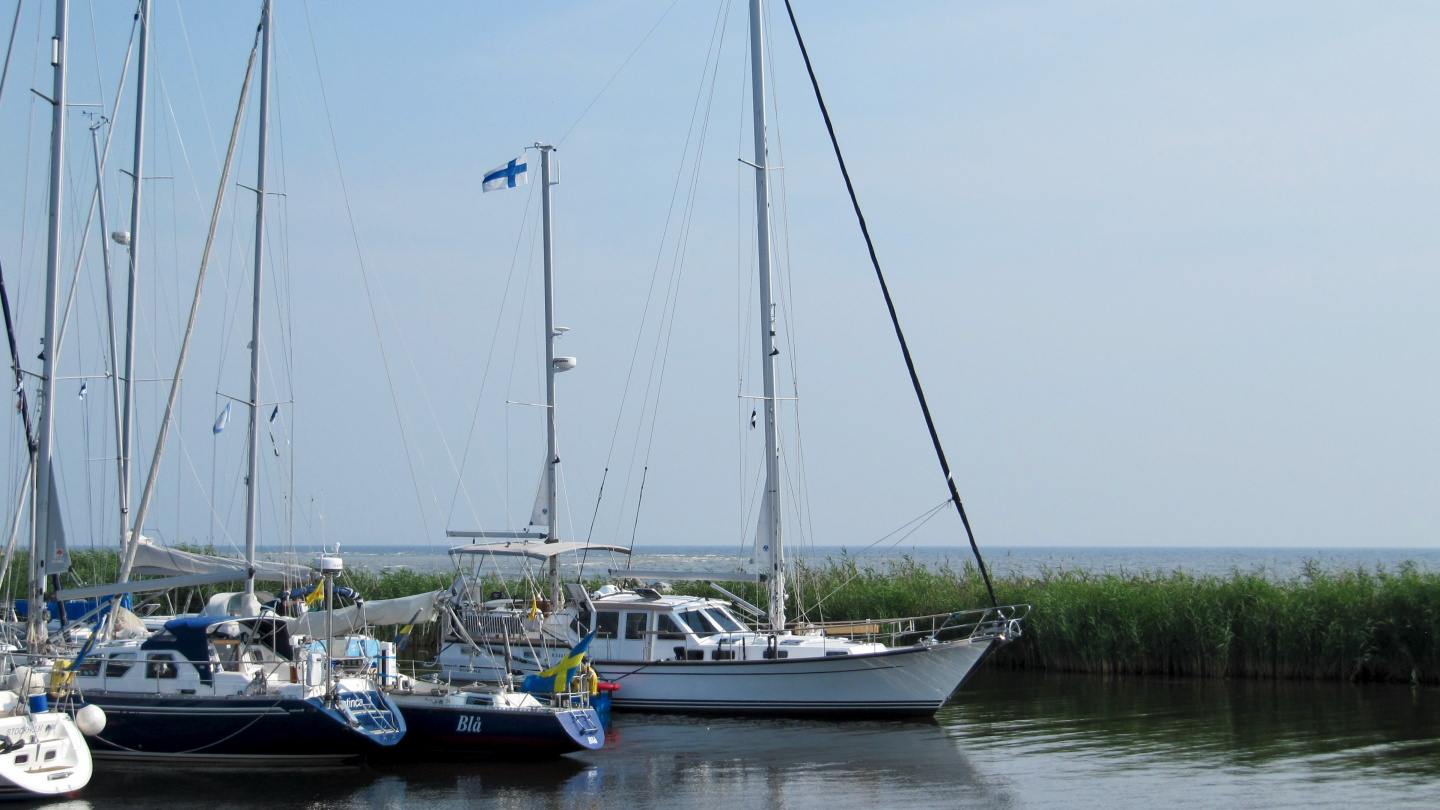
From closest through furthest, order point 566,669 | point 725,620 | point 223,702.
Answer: point 223,702
point 566,669
point 725,620

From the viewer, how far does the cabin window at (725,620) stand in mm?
23266

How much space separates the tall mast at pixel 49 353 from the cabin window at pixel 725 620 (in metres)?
11.3

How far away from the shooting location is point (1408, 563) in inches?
1059

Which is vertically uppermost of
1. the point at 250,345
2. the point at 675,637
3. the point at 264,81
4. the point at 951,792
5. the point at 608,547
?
the point at 264,81

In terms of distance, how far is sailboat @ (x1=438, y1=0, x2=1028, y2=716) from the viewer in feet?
70.5

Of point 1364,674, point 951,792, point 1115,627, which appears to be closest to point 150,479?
point 951,792

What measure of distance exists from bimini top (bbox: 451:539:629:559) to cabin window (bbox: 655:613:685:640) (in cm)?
236

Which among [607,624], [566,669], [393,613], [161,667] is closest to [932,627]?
[607,624]

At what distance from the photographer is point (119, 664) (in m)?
17.9

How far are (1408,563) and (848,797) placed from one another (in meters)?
Result: 18.0

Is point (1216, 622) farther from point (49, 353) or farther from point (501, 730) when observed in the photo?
point (49, 353)

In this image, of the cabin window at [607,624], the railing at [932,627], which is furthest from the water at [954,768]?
the cabin window at [607,624]

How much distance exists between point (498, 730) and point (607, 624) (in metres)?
5.69

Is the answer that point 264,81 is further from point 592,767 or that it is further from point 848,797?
point 848,797
